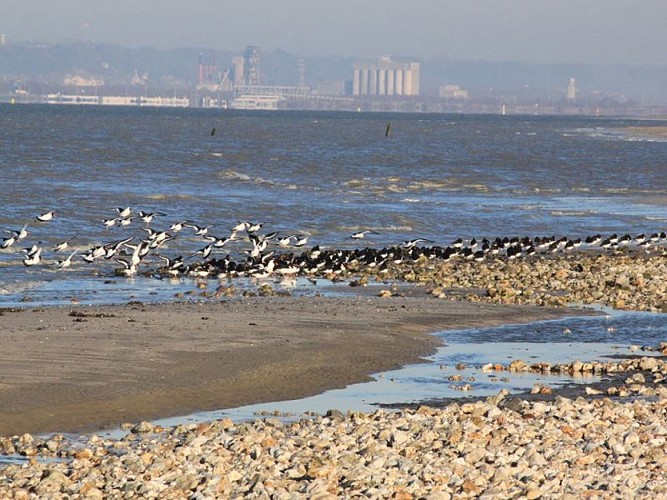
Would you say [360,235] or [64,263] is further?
[360,235]

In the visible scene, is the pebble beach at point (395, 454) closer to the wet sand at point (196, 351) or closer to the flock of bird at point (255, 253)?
the wet sand at point (196, 351)

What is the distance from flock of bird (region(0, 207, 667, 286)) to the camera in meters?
22.1

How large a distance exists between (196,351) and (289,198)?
27.6 m

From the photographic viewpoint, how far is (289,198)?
41.1 metres

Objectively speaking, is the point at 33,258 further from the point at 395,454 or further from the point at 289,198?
the point at 289,198

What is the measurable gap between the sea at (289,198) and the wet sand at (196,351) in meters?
1.53

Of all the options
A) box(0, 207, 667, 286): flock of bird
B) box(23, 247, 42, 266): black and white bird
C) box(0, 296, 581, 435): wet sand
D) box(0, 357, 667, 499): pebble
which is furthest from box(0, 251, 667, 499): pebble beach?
box(23, 247, 42, 266): black and white bird

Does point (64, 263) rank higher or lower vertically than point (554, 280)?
lower

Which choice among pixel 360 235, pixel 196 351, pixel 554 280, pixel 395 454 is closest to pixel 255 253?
pixel 360 235

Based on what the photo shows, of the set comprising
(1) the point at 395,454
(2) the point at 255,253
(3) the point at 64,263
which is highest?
(1) the point at 395,454

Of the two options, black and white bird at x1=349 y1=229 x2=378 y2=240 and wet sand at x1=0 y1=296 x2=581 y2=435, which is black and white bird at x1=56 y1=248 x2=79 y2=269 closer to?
wet sand at x1=0 y1=296 x2=581 y2=435

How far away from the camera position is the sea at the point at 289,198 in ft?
71.8

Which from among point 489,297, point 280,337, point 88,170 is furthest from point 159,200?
point 280,337

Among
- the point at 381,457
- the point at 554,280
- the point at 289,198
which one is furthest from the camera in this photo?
the point at 289,198
